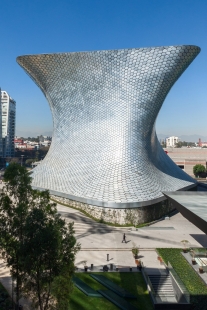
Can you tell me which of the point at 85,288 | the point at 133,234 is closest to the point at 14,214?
the point at 85,288

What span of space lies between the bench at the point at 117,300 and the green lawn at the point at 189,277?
246 centimetres

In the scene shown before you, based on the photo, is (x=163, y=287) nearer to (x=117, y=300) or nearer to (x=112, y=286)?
(x=112, y=286)

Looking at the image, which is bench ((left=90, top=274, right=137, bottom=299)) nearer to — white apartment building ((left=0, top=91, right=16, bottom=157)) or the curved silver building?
the curved silver building

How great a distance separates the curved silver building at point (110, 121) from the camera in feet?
75.6

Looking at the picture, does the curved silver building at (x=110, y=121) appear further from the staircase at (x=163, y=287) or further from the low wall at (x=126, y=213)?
the staircase at (x=163, y=287)

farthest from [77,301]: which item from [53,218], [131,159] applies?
[131,159]

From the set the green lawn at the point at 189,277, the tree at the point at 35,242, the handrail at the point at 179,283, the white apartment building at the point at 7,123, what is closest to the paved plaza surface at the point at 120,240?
the green lawn at the point at 189,277

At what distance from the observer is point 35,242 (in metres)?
5.85

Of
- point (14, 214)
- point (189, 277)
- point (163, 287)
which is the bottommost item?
point (163, 287)

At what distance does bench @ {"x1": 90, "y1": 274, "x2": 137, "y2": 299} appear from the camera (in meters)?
10.9

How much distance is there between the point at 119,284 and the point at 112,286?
542 millimetres

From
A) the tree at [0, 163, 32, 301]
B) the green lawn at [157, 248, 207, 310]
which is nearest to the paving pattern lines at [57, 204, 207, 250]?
the green lawn at [157, 248, 207, 310]

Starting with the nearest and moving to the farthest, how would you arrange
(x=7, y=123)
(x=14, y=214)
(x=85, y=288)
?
(x=14, y=214) → (x=85, y=288) → (x=7, y=123)

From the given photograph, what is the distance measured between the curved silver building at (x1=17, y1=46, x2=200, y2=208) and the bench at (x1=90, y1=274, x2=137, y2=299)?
882cm
